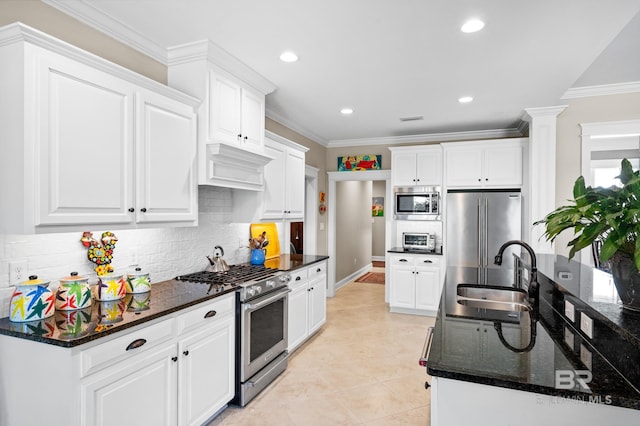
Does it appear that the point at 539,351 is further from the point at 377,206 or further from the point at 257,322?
the point at 377,206

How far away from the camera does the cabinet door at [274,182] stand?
356cm

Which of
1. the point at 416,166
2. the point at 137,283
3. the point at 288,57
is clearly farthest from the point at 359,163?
the point at 137,283

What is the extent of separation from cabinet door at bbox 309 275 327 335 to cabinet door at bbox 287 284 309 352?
11 centimetres

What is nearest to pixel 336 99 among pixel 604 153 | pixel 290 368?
pixel 290 368

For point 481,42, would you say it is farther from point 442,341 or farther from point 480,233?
point 480,233

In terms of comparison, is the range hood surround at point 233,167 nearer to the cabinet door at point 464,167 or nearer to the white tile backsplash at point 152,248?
the white tile backsplash at point 152,248

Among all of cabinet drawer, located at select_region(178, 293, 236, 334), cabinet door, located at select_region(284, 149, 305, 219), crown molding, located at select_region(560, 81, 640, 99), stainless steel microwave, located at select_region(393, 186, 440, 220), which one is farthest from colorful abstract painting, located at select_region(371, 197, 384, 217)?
cabinet drawer, located at select_region(178, 293, 236, 334)

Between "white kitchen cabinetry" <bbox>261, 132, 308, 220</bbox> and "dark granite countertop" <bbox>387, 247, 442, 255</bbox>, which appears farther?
"dark granite countertop" <bbox>387, 247, 442, 255</bbox>

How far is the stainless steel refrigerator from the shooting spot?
4.54 metres

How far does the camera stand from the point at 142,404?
182 cm

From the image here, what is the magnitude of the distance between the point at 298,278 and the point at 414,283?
85.8 inches

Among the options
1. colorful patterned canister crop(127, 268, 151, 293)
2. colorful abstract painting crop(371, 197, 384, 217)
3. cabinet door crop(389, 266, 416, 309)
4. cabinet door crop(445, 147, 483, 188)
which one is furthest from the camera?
colorful abstract painting crop(371, 197, 384, 217)

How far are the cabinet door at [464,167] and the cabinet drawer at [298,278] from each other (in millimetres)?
2611

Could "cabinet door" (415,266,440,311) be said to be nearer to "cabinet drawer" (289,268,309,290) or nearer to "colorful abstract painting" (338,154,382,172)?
"colorful abstract painting" (338,154,382,172)
